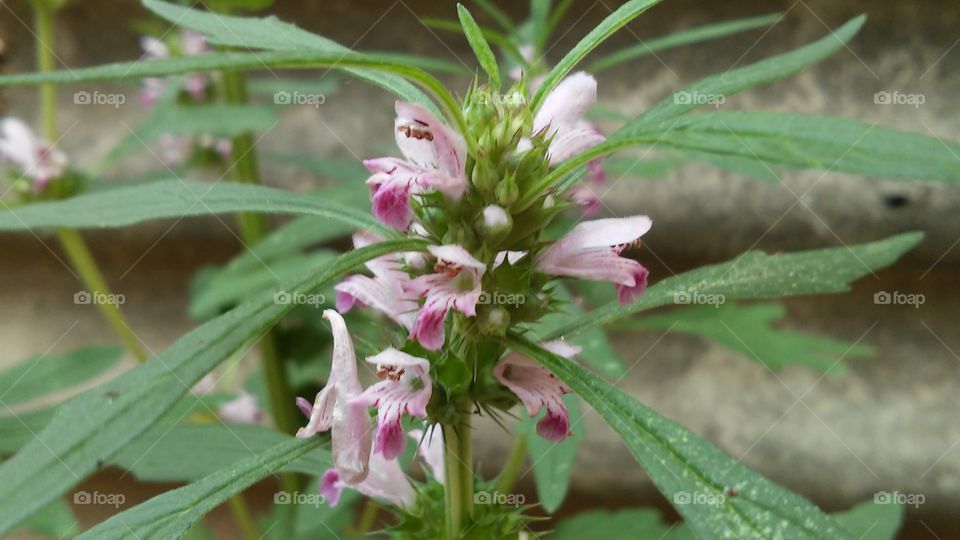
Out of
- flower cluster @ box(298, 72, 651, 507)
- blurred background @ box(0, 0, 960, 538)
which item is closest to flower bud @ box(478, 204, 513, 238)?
flower cluster @ box(298, 72, 651, 507)

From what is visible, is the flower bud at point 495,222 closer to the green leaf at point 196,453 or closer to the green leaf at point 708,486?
the green leaf at point 708,486

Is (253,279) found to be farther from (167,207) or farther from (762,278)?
(762,278)

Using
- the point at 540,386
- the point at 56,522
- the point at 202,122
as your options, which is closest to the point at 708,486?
the point at 540,386

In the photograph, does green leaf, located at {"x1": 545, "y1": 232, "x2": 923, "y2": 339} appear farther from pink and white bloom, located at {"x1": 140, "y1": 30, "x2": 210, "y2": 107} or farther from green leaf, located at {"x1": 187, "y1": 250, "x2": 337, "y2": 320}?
pink and white bloom, located at {"x1": 140, "y1": 30, "x2": 210, "y2": 107}

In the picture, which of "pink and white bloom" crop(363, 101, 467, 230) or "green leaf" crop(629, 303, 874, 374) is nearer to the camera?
"pink and white bloom" crop(363, 101, 467, 230)

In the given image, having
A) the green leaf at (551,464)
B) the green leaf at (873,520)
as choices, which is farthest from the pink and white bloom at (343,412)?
the green leaf at (873,520)

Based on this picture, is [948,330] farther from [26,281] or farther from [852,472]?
[26,281]

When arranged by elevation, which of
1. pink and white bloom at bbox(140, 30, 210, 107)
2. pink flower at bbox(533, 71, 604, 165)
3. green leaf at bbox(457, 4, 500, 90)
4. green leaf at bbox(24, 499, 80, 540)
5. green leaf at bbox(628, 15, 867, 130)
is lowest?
green leaf at bbox(24, 499, 80, 540)
